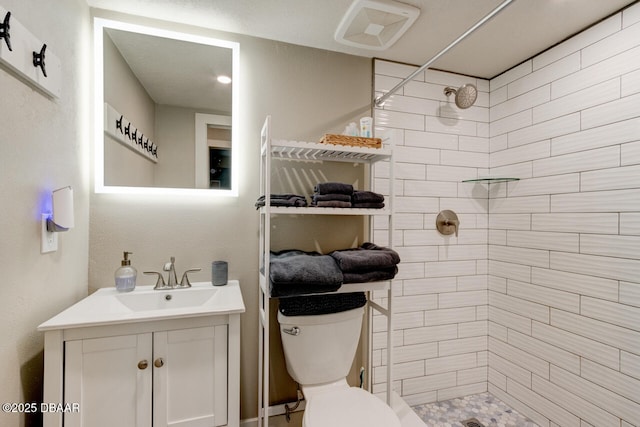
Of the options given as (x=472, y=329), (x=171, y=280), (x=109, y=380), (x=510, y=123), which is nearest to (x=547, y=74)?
(x=510, y=123)

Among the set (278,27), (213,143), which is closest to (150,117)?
(213,143)

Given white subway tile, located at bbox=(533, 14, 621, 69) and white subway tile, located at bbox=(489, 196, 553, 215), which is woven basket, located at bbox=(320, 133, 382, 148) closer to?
white subway tile, located at bbox=(489, 196, 553, 215)

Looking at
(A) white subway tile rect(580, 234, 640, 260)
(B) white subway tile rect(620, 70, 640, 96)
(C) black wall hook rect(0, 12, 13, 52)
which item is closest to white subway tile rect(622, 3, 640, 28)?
(B) white subway tile rect(620, 70, 640, 96)

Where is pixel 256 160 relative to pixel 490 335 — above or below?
above

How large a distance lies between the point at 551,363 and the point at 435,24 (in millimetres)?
1876

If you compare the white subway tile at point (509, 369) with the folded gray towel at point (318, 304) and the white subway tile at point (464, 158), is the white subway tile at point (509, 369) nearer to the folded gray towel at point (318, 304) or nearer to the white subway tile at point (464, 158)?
the folded gray towel at point (318, 304)

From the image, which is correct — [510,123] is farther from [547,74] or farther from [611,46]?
[611,46]

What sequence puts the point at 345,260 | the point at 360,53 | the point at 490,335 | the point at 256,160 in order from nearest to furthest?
the point at 345,260, the point at 256,160, the point at 360,53, the point at 490,335

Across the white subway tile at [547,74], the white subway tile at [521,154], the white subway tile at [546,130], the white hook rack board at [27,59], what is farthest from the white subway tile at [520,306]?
the white hook rack board at [27,59]

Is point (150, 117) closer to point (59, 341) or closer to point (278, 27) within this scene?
point (278, 27)

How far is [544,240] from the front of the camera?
5.30 ft

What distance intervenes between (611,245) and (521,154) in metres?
0.67

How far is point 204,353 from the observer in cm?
110

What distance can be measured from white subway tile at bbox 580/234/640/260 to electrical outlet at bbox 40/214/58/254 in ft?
7.63
